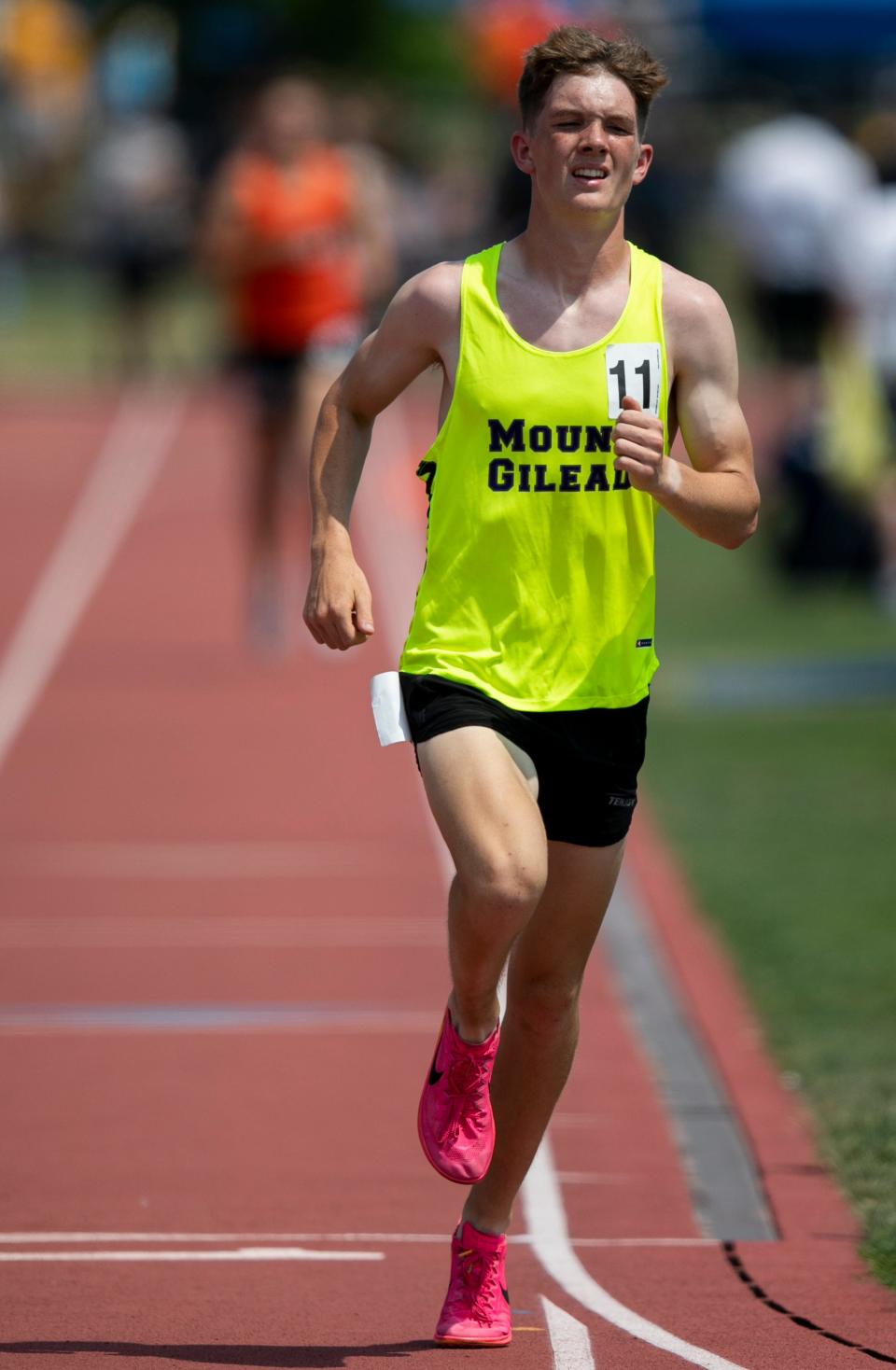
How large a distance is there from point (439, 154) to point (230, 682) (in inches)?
1567

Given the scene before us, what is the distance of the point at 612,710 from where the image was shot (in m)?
4.58

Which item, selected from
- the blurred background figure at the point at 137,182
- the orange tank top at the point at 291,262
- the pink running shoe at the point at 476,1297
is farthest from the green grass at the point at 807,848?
the blurred background figure at the point at 137,182

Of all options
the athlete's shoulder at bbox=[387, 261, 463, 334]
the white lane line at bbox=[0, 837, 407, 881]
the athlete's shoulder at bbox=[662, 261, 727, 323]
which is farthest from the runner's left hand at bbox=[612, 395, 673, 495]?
the white lane line at bbox=[0, 837, 407, 881]

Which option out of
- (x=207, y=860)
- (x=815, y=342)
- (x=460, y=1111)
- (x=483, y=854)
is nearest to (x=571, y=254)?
(x=483, y=854)

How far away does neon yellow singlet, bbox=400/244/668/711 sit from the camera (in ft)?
14.6

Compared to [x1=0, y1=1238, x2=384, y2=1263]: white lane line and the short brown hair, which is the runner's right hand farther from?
[x1=0, y1=1238, x2=384, y2=1263]: white lane line

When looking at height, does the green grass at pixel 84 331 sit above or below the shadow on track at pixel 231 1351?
above

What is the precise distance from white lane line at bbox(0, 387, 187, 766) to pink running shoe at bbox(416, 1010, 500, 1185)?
280 inches

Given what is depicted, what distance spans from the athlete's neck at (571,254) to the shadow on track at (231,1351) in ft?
6.60

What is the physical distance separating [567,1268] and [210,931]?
11.0 feet

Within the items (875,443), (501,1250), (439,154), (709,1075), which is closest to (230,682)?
(875,443)

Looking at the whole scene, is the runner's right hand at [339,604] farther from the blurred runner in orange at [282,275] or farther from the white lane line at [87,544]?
the blurred runner in orange at [282,275]

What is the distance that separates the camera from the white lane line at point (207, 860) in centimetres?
920

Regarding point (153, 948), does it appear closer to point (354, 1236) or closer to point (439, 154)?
point (354, 1236)
